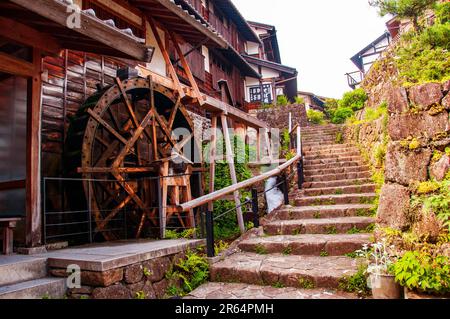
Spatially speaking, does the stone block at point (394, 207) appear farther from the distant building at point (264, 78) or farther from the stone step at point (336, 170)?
the distant building at point (264, 78)

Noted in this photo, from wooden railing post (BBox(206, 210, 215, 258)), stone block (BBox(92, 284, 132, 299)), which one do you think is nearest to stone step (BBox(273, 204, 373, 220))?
wooden railing post (BBox(206, 210, 215, 258))

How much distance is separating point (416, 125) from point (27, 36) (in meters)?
5.01

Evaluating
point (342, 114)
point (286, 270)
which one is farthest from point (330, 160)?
point (342, 114)

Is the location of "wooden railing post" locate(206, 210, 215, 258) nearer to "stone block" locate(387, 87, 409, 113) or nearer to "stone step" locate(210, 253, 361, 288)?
"stone step" locate(210, 253, 361, 288)

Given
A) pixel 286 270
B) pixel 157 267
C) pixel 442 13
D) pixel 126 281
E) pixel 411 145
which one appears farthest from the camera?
pixel 442 13

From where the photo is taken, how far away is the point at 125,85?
22.5ft

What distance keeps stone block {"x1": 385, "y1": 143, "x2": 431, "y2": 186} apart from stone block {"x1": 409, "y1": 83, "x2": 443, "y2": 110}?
23.4 inches

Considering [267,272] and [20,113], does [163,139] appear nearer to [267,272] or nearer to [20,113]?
[20,113]

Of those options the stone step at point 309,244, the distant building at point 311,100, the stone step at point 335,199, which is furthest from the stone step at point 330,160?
the distant building at point 311,100

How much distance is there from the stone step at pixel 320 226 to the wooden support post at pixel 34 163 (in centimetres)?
365

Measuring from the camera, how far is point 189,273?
14.2 feet

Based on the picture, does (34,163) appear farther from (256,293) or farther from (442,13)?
(442,13)

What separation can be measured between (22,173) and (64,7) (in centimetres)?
317

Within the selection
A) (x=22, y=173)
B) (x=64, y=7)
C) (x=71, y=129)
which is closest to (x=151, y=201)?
(x=71, y=129)
